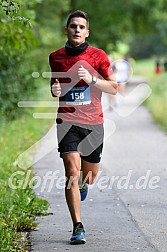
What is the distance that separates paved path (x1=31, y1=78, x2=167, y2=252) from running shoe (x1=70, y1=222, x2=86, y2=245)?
6cm

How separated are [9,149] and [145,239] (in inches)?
254

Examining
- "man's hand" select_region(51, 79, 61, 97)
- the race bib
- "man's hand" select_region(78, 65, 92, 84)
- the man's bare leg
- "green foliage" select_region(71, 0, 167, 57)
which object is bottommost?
"green foliage" select_region(71, 0, 167, 57)

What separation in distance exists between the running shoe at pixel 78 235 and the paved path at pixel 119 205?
6cm

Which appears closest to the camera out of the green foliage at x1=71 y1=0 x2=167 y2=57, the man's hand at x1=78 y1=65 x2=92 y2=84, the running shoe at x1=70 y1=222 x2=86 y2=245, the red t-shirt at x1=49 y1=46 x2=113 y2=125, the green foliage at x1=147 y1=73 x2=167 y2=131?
the man's hand at x1=78 y1=65 x2=92 y2=84

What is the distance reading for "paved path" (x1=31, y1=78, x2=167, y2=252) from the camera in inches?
290

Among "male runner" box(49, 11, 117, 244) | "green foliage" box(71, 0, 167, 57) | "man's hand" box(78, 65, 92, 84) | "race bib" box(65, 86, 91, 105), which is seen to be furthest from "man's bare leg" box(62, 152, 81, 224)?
"green foliage" box(71, 0, 167, 57)

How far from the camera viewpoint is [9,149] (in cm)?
1363

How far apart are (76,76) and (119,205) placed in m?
2.38

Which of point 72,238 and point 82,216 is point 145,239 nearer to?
point 72,238

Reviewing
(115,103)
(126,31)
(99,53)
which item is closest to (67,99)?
(99,53)

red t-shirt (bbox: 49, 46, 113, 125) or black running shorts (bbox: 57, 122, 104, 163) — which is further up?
red t-shirt (bbox: 49, 46, 113, 125)

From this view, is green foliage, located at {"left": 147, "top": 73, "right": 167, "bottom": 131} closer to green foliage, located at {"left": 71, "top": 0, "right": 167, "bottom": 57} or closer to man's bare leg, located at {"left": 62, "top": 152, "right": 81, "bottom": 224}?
man's bare leg, located at {"left": 62, "top": 152, "right": 81, "bottom": 224}

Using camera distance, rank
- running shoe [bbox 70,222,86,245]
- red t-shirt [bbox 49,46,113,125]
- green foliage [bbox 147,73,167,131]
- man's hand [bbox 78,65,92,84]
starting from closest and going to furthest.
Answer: man's hand [bbox 78,65,92,84] → running shoe [bbox 70,222,86,245] → red t-shirt [bbox 49,46,113,125] → green foliage [bbox 147,73,167,131]

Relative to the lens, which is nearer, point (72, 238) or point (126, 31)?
point (72, 238)
